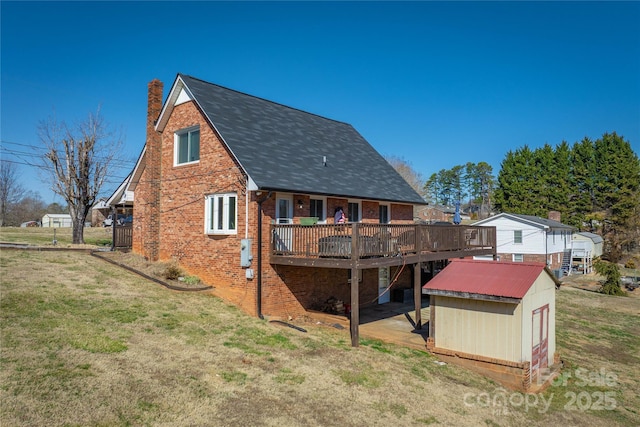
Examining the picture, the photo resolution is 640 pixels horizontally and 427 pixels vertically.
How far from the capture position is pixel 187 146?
1664 centimetres

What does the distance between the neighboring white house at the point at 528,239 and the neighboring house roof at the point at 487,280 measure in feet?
91.2

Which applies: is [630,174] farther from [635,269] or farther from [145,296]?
[145,296]

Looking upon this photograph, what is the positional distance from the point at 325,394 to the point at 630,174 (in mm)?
63188

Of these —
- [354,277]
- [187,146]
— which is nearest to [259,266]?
[354,277]

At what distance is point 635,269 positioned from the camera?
45500mm

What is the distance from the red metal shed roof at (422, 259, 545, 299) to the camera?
10758 mm

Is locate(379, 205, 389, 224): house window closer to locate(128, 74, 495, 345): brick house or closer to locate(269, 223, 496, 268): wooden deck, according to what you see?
locate(128, 74, 495, 345): brick house

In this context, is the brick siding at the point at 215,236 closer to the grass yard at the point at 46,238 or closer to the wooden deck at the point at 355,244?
the wooden deck at the point at 355,244

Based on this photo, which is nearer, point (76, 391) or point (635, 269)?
point (76, 391)

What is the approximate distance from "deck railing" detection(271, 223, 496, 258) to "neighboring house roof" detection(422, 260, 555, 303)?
77.2 inches

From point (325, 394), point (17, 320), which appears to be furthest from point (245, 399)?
point (17, 320)

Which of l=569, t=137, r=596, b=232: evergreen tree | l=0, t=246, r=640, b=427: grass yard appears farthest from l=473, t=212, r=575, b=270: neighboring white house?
l=0, t=246, r=640, b=427: grass yard

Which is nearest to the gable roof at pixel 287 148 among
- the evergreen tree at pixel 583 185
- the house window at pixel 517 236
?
the house window at pixel 517 236

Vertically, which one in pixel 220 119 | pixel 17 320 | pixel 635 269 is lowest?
pixel 635 269
